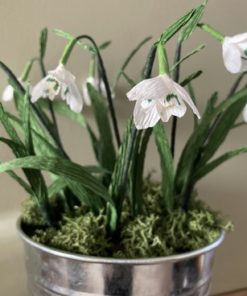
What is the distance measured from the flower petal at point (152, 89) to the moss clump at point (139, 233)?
0.57ft

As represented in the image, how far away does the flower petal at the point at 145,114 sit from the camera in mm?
415

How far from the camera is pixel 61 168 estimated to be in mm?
464

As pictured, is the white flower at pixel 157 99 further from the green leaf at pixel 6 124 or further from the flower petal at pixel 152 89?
the green leaf at pixel 6 124

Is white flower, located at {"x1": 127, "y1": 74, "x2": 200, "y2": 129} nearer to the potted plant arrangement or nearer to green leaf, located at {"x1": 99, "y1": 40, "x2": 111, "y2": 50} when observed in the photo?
the potted plant arrangement

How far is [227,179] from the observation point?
30.1 inches

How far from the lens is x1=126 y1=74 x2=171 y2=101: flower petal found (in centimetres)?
39

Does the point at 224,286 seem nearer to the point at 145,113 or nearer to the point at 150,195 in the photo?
the point at 150,195

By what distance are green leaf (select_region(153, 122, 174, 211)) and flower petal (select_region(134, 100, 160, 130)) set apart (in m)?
0.07

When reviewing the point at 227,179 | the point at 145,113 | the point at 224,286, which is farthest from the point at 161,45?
the point at 224,286

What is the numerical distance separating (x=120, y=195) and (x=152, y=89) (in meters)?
0.16

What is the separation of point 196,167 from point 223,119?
0.20 feet

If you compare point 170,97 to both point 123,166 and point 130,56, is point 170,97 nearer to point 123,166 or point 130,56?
point 123,166

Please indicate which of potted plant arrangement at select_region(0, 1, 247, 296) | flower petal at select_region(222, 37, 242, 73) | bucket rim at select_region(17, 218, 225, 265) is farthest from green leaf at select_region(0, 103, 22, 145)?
flower petal at select_region(222, 37, 242, 73)

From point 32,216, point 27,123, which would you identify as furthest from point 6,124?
point 32,216
